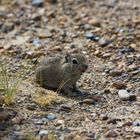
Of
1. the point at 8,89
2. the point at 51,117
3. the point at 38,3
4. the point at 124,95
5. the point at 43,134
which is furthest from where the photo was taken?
the point at 38,3

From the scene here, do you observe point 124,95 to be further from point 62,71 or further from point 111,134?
point 111,134

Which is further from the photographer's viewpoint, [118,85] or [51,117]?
[118,85]

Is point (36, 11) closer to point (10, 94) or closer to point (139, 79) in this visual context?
point (139, 79)

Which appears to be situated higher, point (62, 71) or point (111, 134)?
point (62, 71)

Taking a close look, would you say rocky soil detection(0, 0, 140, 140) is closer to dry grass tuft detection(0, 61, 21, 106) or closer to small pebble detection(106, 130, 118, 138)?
small pebble detection(106, 130, 118, 138)

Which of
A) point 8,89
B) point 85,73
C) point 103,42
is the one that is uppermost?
point 103,42

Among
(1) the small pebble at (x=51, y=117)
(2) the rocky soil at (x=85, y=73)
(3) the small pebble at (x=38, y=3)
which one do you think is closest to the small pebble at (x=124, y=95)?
(2) the rocky soil at (x=85, y=73)

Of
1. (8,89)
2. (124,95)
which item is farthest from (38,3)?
(8,89)

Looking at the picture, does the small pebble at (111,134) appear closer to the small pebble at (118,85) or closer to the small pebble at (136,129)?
the small pebble at (136,129)
